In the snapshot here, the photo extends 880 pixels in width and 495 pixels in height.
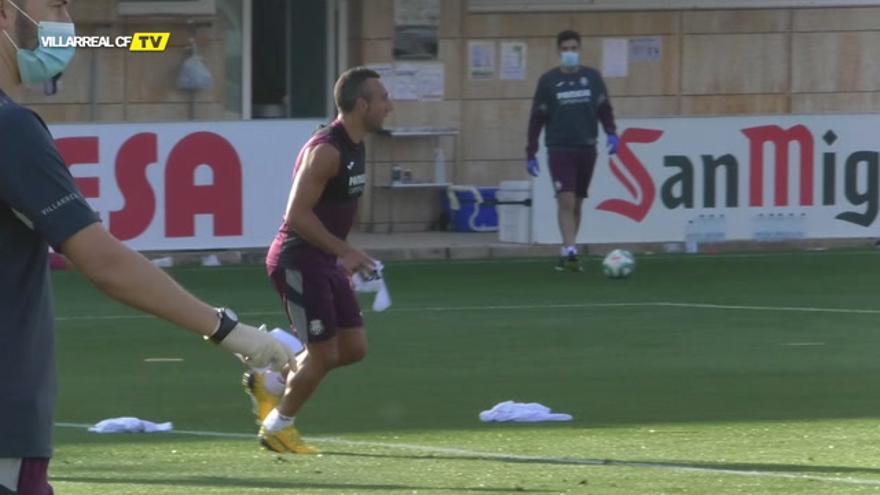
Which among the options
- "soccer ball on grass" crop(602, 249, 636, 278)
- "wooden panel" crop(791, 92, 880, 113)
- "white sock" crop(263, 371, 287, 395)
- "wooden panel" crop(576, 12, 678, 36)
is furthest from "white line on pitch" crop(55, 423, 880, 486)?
"wooden panel" crop(791, 92, 880, 113)

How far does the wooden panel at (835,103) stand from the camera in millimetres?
24000

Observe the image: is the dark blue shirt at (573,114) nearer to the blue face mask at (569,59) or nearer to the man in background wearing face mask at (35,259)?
the blue face mask at (569,59)

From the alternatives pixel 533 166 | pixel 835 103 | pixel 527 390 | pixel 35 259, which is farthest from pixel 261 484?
pixel 835 103

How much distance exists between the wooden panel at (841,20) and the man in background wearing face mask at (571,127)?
5.23 metres

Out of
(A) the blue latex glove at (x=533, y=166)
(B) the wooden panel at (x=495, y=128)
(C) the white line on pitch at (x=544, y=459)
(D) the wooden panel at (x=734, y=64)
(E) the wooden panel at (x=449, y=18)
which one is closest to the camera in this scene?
(C) the white line on pitch at (x=544, y=459)

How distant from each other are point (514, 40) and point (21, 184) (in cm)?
1916

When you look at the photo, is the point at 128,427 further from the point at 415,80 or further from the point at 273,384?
the point at 415,80

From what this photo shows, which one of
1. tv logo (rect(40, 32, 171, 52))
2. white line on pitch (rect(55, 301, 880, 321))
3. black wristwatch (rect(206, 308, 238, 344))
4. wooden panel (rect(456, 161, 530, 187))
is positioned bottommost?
white line on pitch (rect(55, 301, 880, 321))

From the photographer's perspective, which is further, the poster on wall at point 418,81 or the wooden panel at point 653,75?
the wooden panel at point 653,75

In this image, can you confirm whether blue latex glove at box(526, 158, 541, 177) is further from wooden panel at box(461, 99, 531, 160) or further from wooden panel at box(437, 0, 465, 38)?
wooden panel at box(437, 0, 465, 38)

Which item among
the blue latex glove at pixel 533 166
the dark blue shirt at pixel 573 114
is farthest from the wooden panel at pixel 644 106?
the dark blue shirt at pixel 573 114

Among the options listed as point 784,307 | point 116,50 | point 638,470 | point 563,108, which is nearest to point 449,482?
point 638,470

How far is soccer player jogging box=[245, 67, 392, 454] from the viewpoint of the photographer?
9.73 meters

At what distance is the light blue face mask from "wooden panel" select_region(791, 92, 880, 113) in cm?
2017
